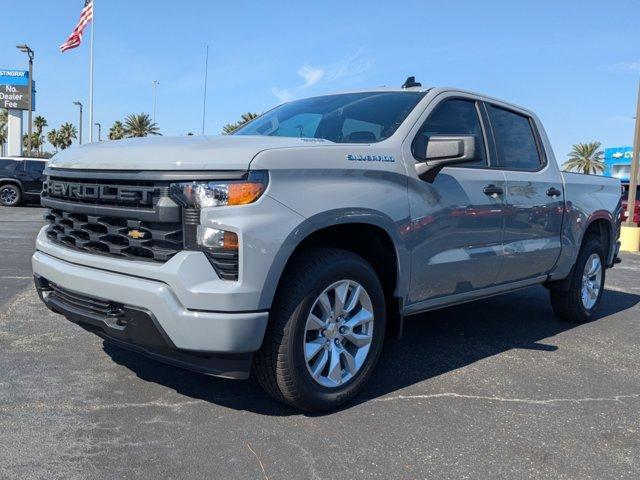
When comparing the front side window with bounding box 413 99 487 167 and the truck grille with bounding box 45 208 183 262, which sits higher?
the front side window with bounding box 413 99 487 167

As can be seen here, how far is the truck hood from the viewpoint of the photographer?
9.25 feet

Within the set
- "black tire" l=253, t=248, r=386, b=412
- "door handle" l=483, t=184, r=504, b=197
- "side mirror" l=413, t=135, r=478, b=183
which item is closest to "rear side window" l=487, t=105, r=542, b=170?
"door handle" l=483, t=184, r=504, b=197

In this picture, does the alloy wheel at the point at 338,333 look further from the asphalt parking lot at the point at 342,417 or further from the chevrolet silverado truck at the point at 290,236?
the asphalt parking lot at the point at 342,417

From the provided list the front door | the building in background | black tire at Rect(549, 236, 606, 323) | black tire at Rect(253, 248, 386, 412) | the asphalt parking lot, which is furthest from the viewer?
the building in background

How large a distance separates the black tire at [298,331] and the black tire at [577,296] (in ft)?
10.1

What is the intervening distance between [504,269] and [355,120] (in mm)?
1590

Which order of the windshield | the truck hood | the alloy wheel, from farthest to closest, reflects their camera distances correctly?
the windshield
the alloy wheel
the truck hood

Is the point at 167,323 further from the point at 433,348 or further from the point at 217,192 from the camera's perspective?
the point at 433,348

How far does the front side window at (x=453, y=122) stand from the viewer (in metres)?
3.86

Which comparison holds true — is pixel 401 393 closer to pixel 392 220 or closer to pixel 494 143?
pixel 392 220

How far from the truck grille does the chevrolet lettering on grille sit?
0.10 meters

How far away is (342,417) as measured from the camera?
323cm

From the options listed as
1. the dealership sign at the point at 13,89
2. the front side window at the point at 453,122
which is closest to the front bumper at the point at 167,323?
the front side window at the point at 453,122

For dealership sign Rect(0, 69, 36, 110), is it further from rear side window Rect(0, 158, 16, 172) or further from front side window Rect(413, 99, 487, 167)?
front side window Rect(413, 99, 487, 167)
